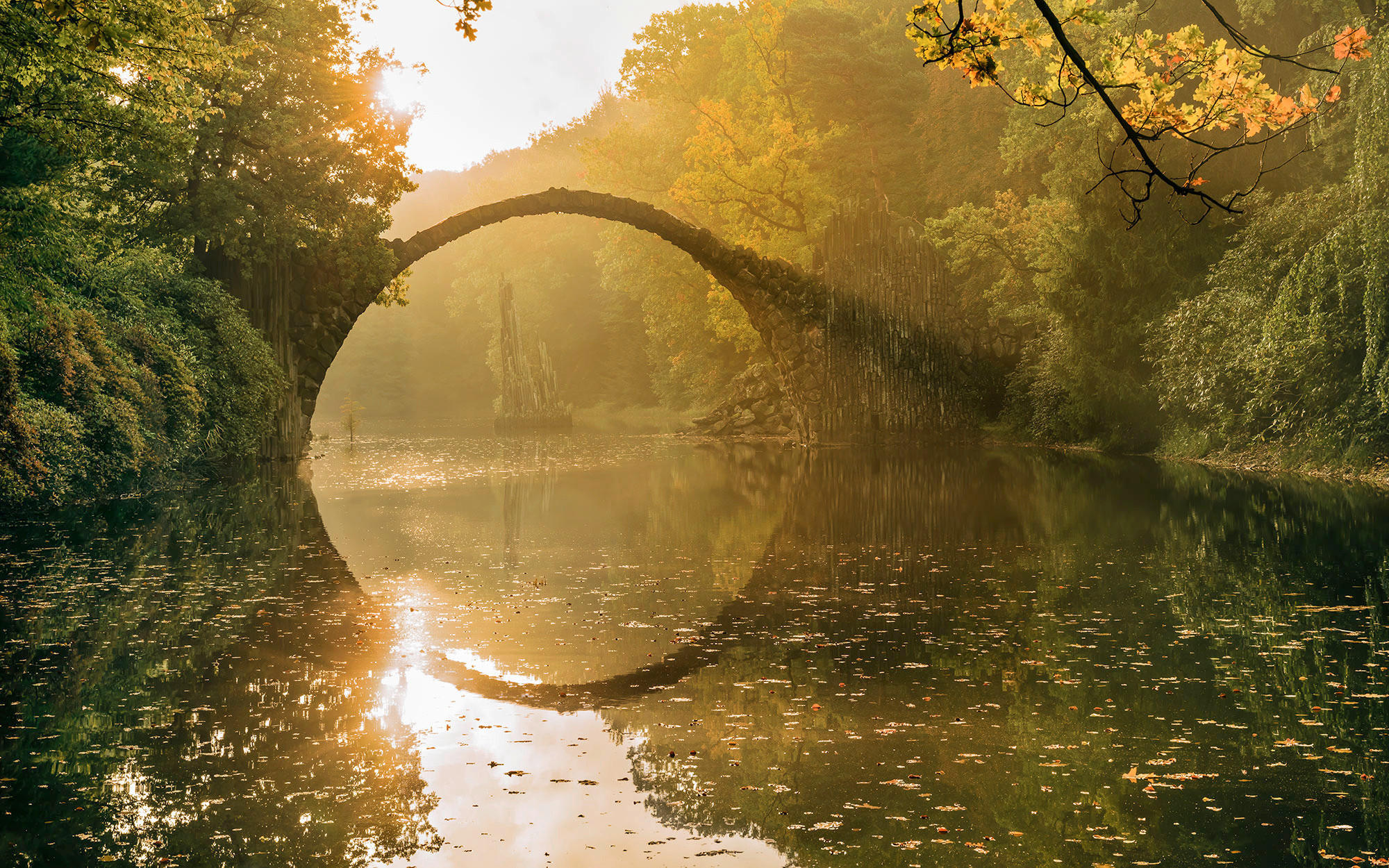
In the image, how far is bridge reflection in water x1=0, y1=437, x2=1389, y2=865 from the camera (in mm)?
4352

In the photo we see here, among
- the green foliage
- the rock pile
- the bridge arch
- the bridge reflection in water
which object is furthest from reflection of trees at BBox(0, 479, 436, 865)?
the rock pile

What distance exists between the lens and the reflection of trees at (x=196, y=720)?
4348mm

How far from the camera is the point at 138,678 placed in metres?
6.86

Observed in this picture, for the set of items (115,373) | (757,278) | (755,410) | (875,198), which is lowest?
(755,410)

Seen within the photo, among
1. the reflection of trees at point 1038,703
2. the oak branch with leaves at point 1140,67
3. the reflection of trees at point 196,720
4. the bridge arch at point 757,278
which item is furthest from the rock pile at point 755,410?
the oak branch with leaves at point 1140,67

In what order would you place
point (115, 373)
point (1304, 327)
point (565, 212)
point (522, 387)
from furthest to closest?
point (522, 387) < point (565, 212) < point (115, 373) < point (1304, 327)

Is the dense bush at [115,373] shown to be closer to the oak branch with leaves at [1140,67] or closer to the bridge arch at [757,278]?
the bridge arch at [757,278]

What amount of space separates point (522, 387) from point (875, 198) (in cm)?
2109

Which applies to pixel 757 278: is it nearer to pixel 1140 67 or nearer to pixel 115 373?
pixel 115 373

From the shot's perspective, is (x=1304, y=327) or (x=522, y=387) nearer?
(x=1304, y=327)

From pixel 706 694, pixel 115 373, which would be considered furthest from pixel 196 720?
pixel 115 373

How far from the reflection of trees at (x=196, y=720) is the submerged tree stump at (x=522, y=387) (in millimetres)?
42318

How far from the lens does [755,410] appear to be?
125 feet

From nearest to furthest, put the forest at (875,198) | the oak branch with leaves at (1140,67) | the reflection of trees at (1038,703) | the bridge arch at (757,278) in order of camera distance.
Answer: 1. the reflection of trees at (1038,703)
2. the oak branch with leaves at (1140,67)
3. the forest at (875,198)
4. the bridge arch at (757,278)
